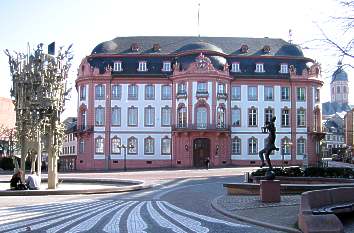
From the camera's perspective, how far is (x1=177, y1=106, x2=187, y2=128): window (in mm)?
69375

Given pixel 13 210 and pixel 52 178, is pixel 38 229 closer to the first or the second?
pixel 13 210

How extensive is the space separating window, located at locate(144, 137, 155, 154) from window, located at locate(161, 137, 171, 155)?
3.85ft

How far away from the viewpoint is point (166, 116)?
71000 millimetres

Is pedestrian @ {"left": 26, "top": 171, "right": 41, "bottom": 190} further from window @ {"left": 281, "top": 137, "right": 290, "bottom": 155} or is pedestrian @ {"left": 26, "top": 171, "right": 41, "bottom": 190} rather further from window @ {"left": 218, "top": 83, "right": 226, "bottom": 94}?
window @ {"left": 281, "top": 137, "right": 290, "bottom": 155}

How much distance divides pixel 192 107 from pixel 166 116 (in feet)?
13.2

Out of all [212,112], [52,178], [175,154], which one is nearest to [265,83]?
[212,112]

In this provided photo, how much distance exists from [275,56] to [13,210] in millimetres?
58017

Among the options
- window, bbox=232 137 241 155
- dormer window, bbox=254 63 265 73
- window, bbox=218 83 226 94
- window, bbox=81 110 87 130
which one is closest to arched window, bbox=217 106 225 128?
window, bbox=218 83 226 94

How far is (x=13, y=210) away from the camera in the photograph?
18.4 m

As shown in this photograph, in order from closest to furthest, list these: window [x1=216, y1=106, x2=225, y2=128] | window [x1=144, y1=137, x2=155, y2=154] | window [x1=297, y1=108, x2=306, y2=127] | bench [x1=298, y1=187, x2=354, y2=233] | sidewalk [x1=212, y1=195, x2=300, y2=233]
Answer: bench [x1=298, y1=187, x2=354, y2=233] < sidewalk [x1=212, y1=195, x2=300, y2=233] < window [x1=216, y1=106, x2=225, y2=128] < window [x1=144, y1=137, x2=155, y2=154] < window [x1=297, y1=108, x2=306, y2=127]

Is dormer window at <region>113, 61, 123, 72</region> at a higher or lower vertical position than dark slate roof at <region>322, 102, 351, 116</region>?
lower

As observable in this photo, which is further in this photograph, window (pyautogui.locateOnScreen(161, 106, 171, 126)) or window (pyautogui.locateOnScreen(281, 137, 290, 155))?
window (pyautogui.locateOnScreen(281, 137, 290, 155))

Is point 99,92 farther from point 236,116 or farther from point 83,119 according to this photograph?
point 236,116

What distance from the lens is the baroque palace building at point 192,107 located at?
6894 centimetres
